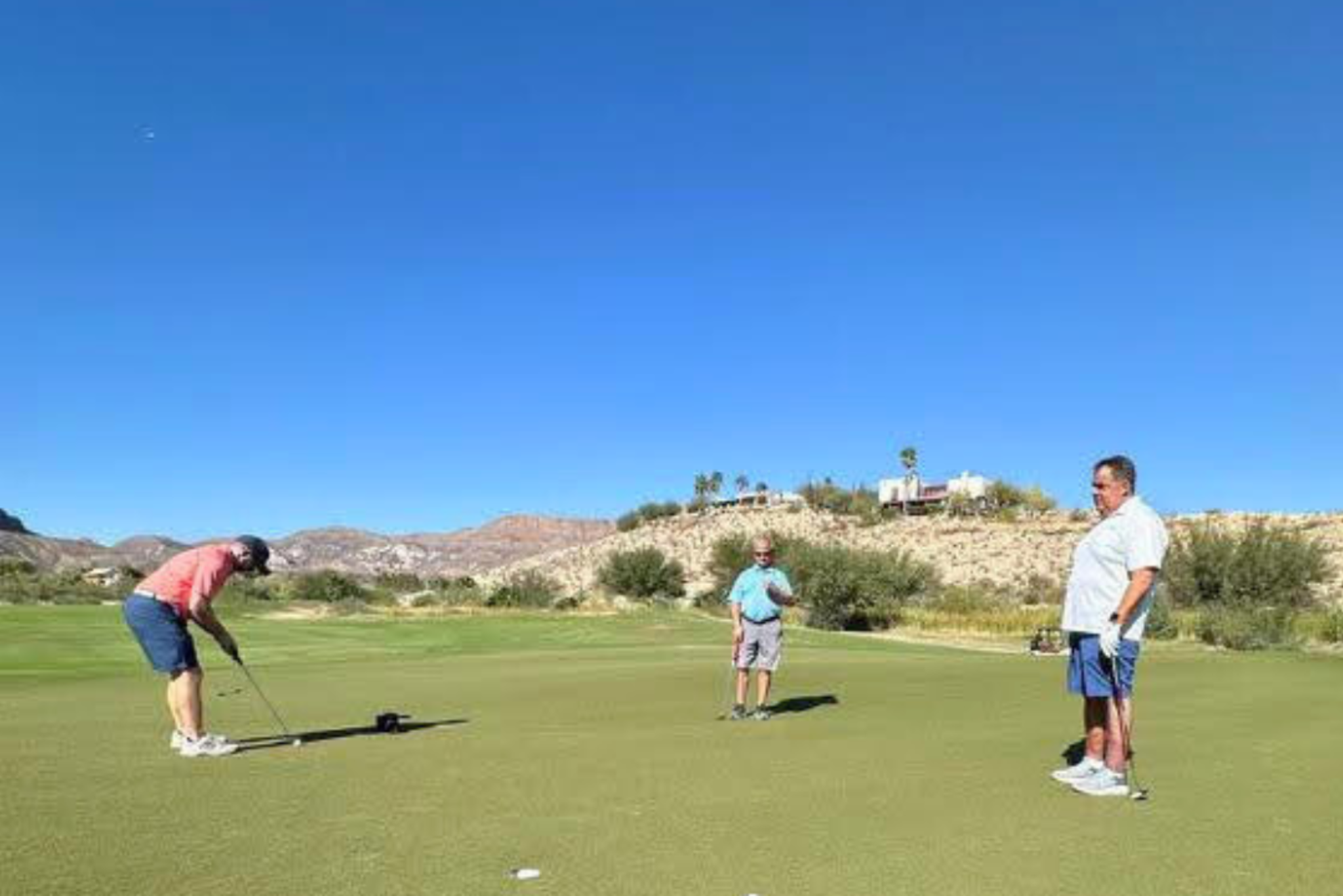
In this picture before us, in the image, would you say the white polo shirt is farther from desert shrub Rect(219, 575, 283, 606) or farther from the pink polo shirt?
desert shrub Rect(219, 575, 283, 606)

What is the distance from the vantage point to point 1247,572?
143 feet

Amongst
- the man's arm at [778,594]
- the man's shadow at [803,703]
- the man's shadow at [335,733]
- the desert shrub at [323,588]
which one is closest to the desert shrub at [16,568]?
the desert shrub at [323,588]

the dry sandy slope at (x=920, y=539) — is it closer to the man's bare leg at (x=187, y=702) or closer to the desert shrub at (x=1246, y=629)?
the desert shrub at (x=1246, y=629)

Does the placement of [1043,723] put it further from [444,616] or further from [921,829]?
[444,616]

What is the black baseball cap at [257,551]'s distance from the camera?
11.1 m

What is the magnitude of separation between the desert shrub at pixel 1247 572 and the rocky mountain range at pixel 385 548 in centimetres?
8140

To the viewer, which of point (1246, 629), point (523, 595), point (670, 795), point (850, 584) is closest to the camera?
point (670, 795)

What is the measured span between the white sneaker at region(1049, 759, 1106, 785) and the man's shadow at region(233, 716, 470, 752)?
6.43 metres

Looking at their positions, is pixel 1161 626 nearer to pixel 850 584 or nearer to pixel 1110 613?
pixel 850 584

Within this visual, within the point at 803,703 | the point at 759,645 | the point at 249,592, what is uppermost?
the point at 249,592

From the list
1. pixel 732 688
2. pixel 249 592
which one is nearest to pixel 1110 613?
pixel 732 688

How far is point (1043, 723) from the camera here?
13188 mm

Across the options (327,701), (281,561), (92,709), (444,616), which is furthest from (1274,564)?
(281,561)

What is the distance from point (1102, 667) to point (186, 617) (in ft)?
25.1
